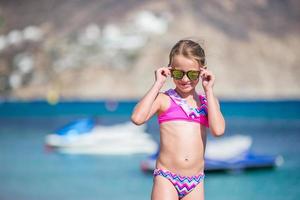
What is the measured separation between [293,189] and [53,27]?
60282mm

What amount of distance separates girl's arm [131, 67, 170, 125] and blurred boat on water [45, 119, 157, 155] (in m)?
15.7

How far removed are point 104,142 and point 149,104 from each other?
1654cm

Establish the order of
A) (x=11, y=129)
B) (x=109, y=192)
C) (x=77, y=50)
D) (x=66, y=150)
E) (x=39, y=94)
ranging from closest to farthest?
(x=109, y=192) < (x=66, y=150) < (x=11, y=129) < (x=39, y=94) < (x=77, y=50)

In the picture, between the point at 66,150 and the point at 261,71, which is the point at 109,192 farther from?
the point at 261,71

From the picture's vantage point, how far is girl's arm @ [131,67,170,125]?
14.6 ft

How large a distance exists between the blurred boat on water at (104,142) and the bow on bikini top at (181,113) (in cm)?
1567

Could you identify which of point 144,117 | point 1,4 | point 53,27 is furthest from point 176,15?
point 144,117

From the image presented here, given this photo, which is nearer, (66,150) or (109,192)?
(109,192)

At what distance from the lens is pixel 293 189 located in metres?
13.3

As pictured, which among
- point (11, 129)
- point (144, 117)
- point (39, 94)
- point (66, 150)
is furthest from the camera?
point (39, 94)

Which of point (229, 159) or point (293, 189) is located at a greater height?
point (229, 159)

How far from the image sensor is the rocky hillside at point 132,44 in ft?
212

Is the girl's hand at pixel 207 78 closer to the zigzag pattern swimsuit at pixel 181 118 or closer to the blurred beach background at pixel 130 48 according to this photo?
the zigzag pattern swimsuit at pixel 181 118

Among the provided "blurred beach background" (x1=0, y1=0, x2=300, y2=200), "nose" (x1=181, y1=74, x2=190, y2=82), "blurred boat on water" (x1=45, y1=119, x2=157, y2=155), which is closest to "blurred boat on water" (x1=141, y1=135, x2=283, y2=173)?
"blurred boat on water" (x1=45, y1=119, x2=157, y2=155)
